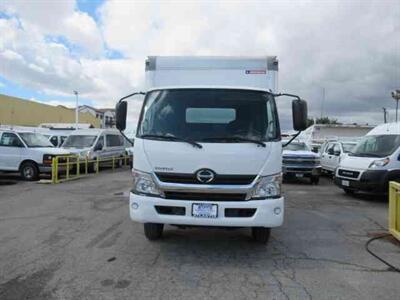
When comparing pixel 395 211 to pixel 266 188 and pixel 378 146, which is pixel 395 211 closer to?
pixel 266 188

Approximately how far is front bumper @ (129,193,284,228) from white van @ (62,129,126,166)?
14559mm

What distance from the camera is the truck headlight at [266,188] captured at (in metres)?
5.72

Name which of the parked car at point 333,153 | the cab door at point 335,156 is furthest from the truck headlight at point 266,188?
the cab door at point 335,156

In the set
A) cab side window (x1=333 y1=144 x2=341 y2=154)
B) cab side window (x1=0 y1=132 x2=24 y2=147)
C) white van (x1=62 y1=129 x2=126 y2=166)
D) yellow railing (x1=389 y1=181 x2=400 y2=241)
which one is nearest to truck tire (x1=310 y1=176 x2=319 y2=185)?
cab side window (x1=333 y1=144 x2=341 y2=154)

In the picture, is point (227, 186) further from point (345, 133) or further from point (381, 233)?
point (345, 133)

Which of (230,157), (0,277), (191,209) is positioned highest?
(230,157)

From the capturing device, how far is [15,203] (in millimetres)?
10789

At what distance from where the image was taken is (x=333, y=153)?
18.4m

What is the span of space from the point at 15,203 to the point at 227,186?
23.6 feet

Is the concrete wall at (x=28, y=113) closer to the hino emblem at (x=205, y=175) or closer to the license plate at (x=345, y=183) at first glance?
the license plate at (x=345, y=183)

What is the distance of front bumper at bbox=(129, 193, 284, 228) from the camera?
5672 millimetres

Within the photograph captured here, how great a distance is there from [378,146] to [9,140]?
13.3m

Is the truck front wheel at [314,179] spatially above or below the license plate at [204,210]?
below

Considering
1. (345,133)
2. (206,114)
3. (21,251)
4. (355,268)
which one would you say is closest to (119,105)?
(206,114)
